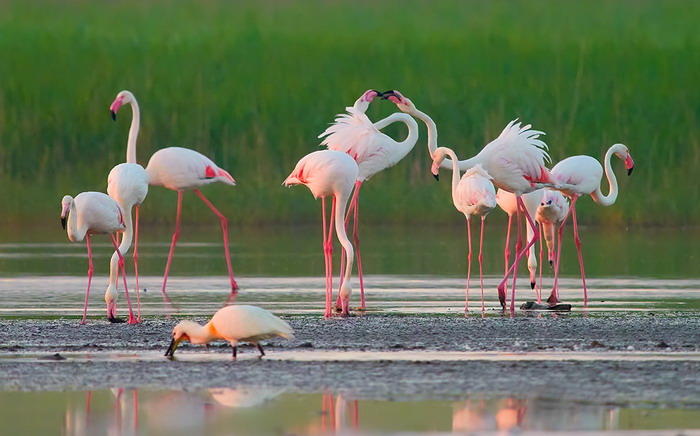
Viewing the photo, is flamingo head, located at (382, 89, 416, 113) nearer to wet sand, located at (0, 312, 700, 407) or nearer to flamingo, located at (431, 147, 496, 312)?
flamingo, located at (431, 147, 496, 312)

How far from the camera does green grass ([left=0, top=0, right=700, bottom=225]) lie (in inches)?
1072

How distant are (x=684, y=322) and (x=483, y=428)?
5009 mm

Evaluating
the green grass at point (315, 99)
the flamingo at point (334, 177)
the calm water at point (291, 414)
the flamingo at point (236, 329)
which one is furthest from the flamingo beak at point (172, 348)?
the green grass at point (315, 99)

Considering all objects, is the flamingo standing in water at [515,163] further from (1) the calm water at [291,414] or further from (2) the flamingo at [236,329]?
(1) the calm water at [291,414]

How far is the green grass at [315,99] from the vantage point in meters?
27.2

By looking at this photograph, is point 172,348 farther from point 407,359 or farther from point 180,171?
point 180,171

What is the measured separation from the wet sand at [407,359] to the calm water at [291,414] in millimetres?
255

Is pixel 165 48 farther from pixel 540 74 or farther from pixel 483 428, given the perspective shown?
pixel 483 428

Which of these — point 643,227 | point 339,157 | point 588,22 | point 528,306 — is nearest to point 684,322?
point 528,306

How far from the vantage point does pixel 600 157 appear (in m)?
28.7

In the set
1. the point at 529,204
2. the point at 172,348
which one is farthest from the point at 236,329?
the point at 529,204

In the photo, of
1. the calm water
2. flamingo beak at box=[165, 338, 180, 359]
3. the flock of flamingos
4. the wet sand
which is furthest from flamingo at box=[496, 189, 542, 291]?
the calm water

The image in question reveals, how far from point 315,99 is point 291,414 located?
22.9 metres

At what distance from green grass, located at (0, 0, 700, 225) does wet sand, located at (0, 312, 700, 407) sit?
1432cm
